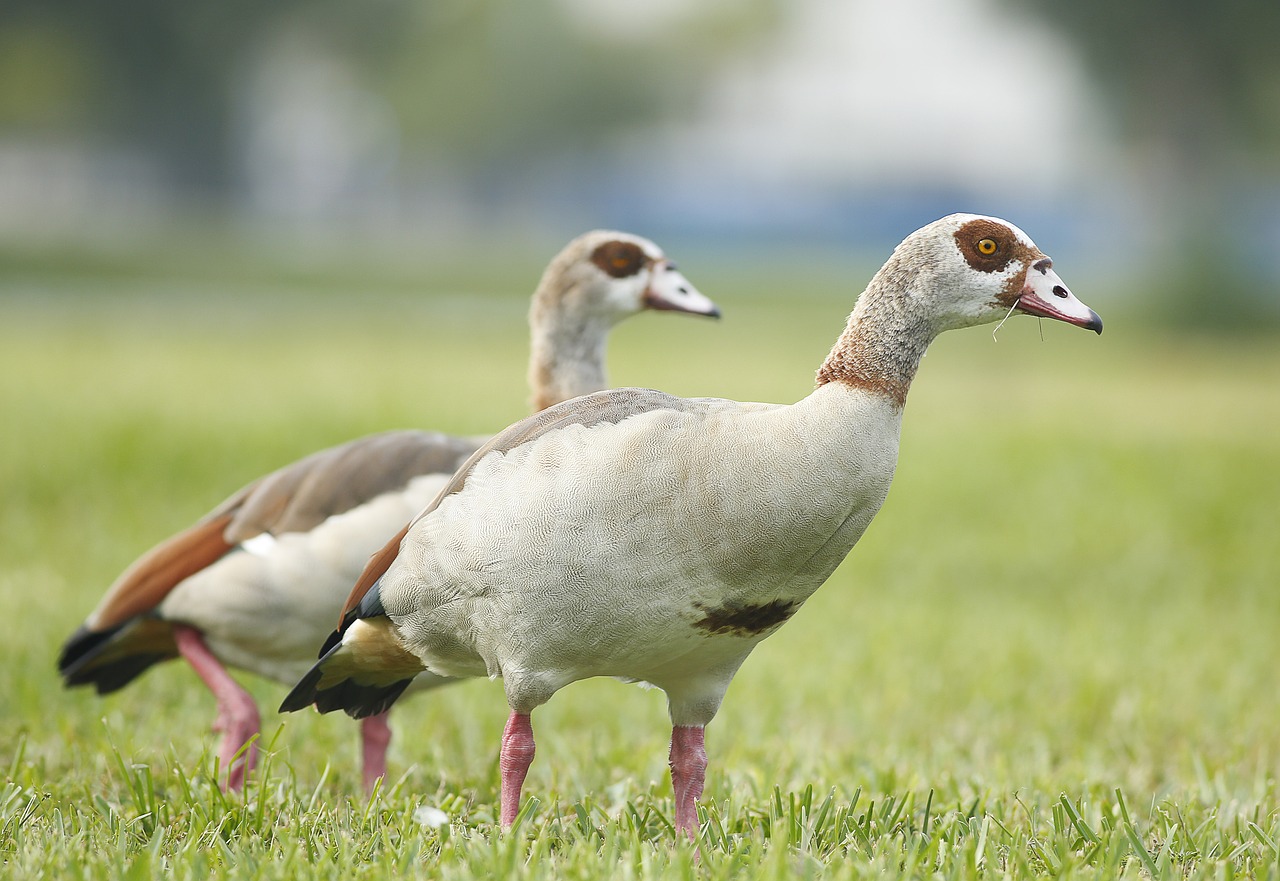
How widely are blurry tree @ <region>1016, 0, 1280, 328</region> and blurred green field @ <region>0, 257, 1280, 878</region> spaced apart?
24.4 feet

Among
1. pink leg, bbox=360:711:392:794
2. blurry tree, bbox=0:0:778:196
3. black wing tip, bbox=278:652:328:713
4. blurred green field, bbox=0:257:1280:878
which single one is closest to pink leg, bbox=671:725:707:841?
blurred green field, bbox=0:257:1280:878

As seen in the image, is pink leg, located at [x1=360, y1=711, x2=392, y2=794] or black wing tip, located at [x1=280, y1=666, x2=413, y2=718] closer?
black wing tip, located at [x1=280, y1=666, x2=413, y2=718]

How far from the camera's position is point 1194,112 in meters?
26.9

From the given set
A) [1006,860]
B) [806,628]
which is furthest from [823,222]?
[1006,860]

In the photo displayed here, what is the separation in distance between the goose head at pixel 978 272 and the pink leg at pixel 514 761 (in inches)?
51.0

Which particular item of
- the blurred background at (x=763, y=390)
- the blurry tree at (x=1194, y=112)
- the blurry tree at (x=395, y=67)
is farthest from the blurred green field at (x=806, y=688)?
the blurry tree at (x=395, y=67)

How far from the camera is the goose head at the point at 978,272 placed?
292 centimetres

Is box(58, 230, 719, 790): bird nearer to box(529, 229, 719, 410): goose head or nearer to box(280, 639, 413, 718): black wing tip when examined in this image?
box(529, 229, 719, 410): goose head

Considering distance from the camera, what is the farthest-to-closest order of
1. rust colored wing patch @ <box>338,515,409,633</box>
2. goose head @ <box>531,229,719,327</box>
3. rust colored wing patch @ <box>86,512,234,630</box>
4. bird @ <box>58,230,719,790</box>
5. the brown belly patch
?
goose head @ <box>531,229,719,327</box> → rust colored wing patch @ <box>86,512,234,630</box> → bird @ <box>58,230,719,790</box> → rust colored wing patch @ <box>338,515,409,633</box> → the brown belly patch

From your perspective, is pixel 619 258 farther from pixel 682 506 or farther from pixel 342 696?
pixel 682 506

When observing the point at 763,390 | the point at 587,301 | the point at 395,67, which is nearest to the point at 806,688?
the point at 587,301

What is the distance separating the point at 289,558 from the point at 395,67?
38665mm

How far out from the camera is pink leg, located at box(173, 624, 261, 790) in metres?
4.11

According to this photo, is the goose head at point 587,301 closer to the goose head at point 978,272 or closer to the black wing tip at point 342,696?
the black wing tip at point 342,696
